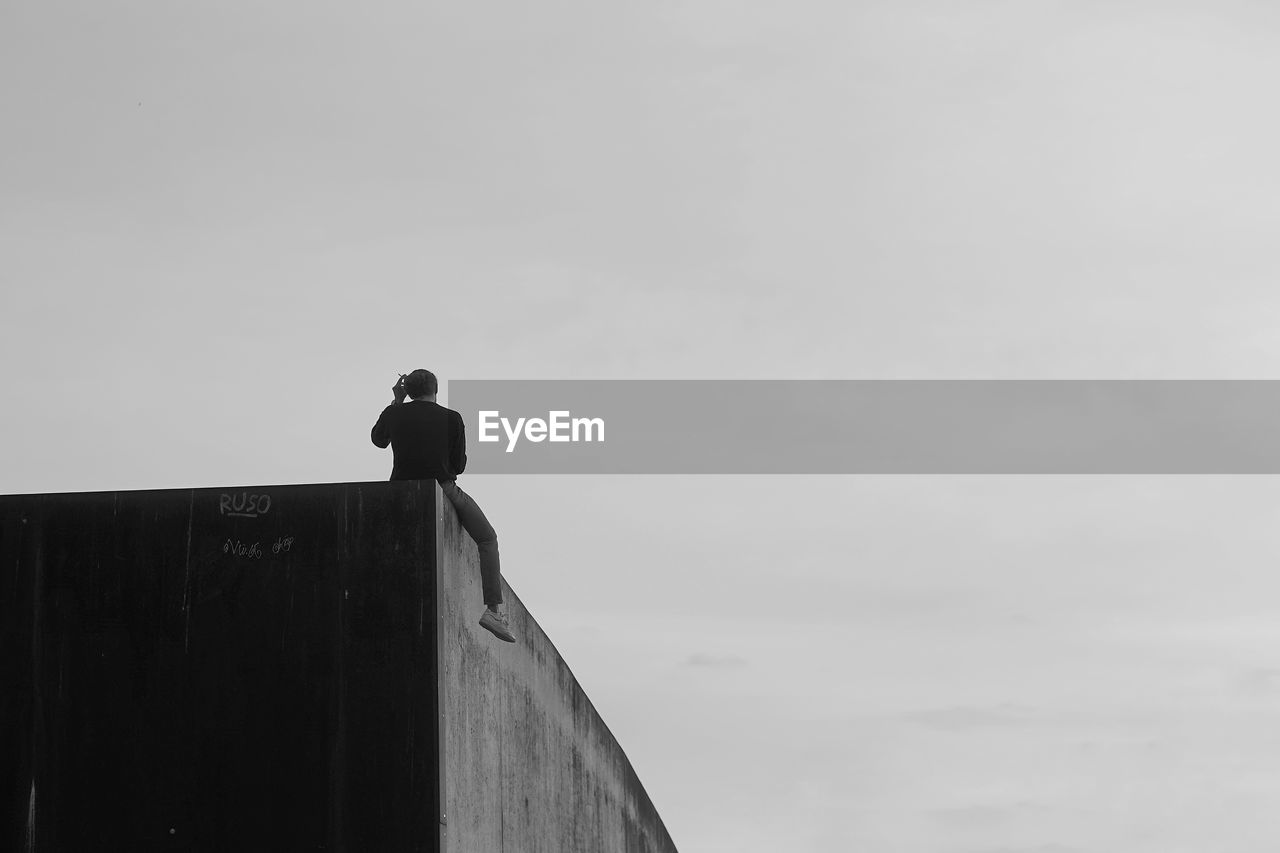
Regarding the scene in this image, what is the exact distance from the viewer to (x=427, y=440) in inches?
425

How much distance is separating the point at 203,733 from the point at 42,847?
4.29 ft

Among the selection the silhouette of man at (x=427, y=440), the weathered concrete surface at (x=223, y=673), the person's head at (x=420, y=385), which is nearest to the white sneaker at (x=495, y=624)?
the silhouette of man at (x=427, y=440)

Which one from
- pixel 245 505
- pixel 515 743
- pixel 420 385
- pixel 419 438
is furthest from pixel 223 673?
pixel 515 743

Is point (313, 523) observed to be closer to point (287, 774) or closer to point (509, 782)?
point (287, 774)

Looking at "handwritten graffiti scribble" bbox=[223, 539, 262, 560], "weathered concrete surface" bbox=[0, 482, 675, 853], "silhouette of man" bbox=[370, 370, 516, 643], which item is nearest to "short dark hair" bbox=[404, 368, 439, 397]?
"silhouette of man" bbox=[370, 370, 516, 643]

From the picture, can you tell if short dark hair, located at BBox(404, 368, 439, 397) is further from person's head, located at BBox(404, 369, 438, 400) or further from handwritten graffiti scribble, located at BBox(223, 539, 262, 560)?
handwritten graffiti scribble, located at BBox(223, 539, 262, 560)

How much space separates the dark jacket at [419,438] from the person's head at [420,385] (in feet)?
0.19

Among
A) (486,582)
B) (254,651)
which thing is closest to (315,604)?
(254,651)

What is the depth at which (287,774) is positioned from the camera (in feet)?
34.6

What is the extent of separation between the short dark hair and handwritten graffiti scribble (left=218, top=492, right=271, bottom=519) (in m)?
1.27

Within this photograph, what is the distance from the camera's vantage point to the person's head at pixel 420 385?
10.8 metres

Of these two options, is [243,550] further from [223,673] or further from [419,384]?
[419,384]

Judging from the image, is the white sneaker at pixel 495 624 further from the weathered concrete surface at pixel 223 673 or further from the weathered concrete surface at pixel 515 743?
the weathered concrete surface at pixel 223 673

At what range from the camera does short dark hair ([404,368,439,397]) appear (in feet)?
35.6
